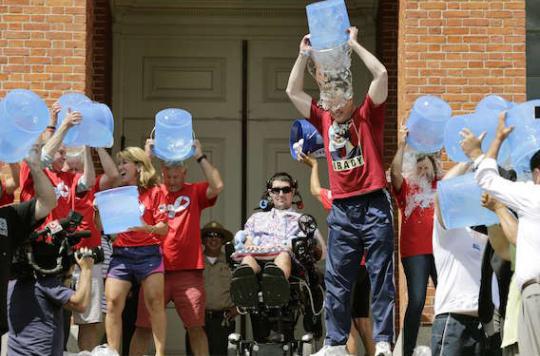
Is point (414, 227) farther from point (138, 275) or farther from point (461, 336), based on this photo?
point (138, 275)

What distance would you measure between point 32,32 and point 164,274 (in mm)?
3033

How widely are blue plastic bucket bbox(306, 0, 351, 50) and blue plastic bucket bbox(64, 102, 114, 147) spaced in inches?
75.5

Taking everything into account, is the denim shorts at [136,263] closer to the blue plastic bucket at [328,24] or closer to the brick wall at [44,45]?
the blue plastic bucket at [328,24]

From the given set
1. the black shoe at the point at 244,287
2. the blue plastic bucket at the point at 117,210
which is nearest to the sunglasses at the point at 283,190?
the black shoe at the point at 244,287

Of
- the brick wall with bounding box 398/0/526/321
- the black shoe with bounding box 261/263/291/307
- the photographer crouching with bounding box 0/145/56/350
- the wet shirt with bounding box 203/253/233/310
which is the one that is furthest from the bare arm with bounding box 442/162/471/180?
the wet shirt with bounding box 203/253/233/310

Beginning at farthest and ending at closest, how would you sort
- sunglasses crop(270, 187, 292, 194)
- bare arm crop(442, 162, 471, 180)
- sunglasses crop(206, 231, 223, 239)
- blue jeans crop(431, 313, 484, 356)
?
sunglasses crop(206, 231, 223, 239) → sunglasses crop(270, 187, 292, 194) → bare arm crop(442, 162, 471, 180) → blue jeans crop(431, 313, 484, 356)

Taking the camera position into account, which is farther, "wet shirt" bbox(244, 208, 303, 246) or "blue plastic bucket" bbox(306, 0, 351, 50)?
"wet shirt" bbox(244, 208, 303, 246)

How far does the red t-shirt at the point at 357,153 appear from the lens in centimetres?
910

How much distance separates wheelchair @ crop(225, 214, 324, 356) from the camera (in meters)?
10.3

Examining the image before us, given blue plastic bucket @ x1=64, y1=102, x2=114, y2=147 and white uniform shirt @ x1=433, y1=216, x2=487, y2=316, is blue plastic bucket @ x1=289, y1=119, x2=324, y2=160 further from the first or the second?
white uniform shirt @ x1=433, y1=216, x2=487, y2=316

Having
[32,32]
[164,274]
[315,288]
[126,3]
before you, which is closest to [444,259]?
[315,288]

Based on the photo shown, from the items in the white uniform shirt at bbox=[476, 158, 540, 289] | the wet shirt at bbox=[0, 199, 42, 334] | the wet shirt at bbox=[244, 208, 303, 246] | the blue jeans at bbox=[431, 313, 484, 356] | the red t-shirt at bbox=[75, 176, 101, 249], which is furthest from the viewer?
the wet shirt at bbox=[244, 208, 303, 246]

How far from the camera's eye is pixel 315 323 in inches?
416

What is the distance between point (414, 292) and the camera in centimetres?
970
